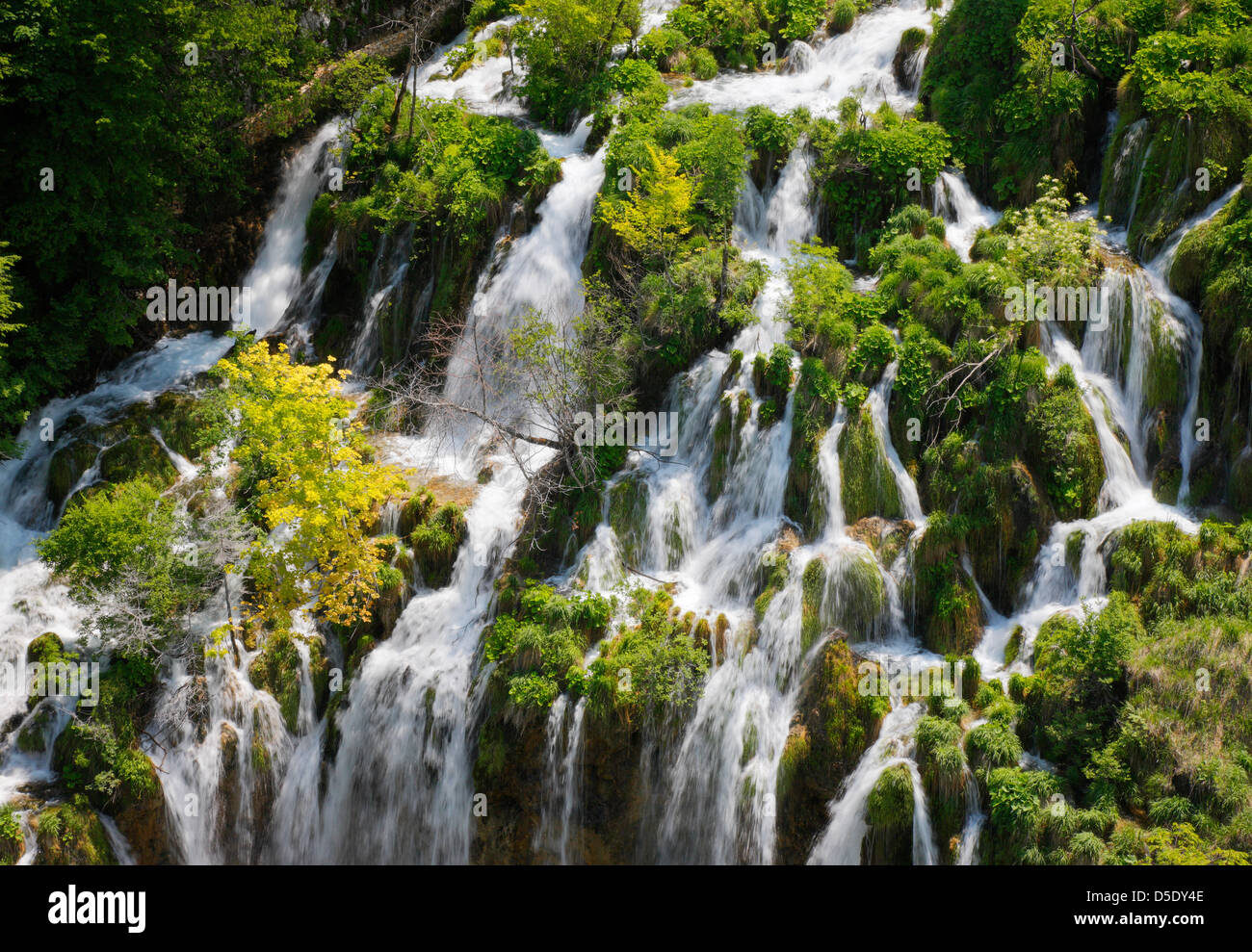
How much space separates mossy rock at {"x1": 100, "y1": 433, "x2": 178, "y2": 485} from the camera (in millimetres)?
20172

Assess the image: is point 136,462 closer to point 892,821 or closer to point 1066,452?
point 892,821

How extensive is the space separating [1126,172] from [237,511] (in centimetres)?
1662

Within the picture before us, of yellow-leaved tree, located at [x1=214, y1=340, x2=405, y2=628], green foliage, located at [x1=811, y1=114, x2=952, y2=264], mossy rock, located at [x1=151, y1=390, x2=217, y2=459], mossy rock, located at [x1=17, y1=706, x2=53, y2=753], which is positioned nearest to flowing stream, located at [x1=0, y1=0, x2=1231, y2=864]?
mossy rock, located at [x1=17, y1=706, x2=53, y2=753]

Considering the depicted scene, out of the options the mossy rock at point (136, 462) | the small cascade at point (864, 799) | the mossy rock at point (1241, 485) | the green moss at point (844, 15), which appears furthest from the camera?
the green moss at point (844, 15)

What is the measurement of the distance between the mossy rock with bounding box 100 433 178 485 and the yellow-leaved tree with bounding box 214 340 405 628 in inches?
149

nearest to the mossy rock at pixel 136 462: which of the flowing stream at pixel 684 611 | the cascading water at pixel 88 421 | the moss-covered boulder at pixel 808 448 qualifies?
the cascading water at pixel 88 421

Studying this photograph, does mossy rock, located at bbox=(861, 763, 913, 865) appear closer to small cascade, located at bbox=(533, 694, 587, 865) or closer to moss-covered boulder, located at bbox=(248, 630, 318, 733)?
small cascade, located at bbox=(533, 694, 587, 865)

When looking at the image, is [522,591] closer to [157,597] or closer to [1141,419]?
[157,597]

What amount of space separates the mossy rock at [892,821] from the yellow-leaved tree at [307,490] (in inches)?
326

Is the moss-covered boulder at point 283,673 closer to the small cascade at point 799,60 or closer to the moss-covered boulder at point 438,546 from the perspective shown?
the moss-covered boulder at point 438,546

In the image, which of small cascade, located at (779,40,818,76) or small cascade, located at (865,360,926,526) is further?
small cascade, located at (779,40,818,76)

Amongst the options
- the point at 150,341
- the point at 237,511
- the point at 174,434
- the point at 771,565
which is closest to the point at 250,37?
the point at 150,341

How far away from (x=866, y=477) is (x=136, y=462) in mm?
13727

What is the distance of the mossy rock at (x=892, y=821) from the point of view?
13.4 metres
